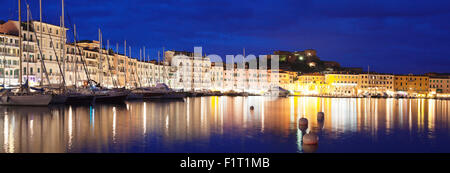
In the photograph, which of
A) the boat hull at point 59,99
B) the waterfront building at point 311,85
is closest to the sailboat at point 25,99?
the boat hull at point 59,99

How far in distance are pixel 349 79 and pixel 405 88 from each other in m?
19.7

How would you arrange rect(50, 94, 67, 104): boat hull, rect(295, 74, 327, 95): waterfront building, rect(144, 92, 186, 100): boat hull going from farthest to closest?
rect(295, 74, 327, 95): waterfront building < rect(144, 92, 186, 100): boat hull < rect(50, 94, 67, 104): boat hull

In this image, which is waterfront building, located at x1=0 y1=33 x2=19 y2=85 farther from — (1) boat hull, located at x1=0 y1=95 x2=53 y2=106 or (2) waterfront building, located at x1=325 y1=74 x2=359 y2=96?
(2) waterfront building, located at x1=325 y1=74 x2=359 y2=96

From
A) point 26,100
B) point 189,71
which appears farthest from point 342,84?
point 26,100

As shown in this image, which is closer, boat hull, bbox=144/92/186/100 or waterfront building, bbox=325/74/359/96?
boat hull, bbox=144/92/186/100

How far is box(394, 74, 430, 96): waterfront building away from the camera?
134m

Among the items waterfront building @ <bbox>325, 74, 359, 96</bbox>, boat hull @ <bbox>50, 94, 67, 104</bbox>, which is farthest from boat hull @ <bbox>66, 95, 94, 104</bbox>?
waterfront building @ <bbox>325, 74, 359, 96</bbox>

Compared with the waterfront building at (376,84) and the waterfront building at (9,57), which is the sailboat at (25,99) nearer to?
the waterfront building at (9,57)

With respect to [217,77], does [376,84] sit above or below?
below

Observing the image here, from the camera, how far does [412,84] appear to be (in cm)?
13462

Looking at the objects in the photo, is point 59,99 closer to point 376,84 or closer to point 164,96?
point 164,96

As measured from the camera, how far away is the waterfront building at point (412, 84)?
134 metres
